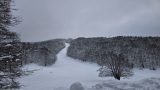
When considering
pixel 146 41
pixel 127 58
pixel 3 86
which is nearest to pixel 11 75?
pixel 3 86

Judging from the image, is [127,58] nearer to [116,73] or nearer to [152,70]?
[152,70]

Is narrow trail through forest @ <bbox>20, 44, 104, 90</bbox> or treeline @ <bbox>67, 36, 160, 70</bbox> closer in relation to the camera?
narrow trail through forest @ <bbox>20, 44, 104, 90</bbox>

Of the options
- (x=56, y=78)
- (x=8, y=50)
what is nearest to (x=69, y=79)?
(x=56, y=78)

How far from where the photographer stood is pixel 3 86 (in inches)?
513

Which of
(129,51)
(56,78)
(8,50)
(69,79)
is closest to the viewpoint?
(8,50)

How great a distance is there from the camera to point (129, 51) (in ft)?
343

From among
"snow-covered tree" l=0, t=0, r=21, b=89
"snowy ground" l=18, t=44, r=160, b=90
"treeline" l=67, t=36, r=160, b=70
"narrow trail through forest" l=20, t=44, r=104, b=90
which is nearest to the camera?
"snow-covered tree" l=0, t=0, r=21, b=89

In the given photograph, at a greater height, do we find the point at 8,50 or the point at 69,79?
the point at 8,50

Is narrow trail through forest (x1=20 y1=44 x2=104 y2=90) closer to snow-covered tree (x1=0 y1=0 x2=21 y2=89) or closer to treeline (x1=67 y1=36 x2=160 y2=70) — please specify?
snow-covered tree (x1=0 y1=0 x2=21 y2=89)

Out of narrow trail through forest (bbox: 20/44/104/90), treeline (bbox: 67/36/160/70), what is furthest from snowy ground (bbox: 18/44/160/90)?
treeline (bbox: 67/36/160/70)

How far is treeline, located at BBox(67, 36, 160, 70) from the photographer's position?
316 feet

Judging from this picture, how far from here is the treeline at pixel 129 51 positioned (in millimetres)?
96419

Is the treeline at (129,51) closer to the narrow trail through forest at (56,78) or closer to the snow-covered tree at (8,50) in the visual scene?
the narrow trail through forest at (56,78)

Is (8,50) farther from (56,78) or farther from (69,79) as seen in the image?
(56,78)
